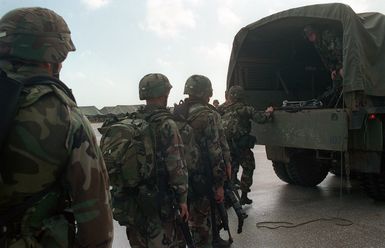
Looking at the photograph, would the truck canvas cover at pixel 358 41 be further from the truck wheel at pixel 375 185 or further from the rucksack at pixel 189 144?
the rucksack at pixel 189 144

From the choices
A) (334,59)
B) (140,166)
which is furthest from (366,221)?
(140,166)

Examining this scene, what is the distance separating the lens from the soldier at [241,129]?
5406mm

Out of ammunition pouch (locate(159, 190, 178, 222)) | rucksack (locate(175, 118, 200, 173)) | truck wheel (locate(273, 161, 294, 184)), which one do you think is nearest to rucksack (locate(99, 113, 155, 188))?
ammunition pouch (locate(159, 190, 178, 222))

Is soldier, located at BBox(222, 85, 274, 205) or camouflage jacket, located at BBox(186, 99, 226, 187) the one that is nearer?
camouflage jacket, located at BBox(186, 99, 226, 187)

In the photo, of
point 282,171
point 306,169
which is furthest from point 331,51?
point 282,171

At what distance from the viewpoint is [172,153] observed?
2.65 meters

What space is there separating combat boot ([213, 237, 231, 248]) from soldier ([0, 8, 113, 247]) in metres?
2.54

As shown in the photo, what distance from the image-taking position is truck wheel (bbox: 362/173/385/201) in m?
5.05

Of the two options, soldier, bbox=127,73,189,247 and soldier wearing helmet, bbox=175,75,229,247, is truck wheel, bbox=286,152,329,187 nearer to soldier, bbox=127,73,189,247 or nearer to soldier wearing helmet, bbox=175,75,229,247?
soldier wearing helmet, bbox=175,75,229,247

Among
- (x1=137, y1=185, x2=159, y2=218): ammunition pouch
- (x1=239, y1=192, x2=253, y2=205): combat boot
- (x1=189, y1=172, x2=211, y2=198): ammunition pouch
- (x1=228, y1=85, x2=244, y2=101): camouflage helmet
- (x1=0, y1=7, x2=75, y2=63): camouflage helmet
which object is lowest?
(x1=239, y1=192, x2=253, y2=205): combat boot

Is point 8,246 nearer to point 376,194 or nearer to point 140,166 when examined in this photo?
point 140,166

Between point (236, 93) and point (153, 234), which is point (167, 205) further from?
point (236, 93)

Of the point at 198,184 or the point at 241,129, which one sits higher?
the point at 241,129

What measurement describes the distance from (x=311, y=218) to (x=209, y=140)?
78.5 inches
